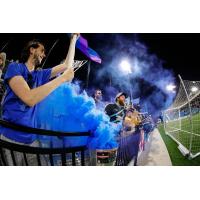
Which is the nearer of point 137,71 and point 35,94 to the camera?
point 35,94

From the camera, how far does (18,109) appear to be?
3.18 metres

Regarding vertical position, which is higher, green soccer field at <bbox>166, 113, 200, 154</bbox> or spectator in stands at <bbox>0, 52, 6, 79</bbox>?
spectator in stands at <bbox>0, 52, 6, 79</bbox>

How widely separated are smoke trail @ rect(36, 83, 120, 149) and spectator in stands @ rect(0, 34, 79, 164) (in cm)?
8

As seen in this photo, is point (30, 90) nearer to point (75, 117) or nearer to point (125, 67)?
point (75, 117)

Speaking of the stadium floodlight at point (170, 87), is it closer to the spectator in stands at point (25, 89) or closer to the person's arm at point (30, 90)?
the spectator in stands at point (25, 89)

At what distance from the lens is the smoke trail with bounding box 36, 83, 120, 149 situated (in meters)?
3.24

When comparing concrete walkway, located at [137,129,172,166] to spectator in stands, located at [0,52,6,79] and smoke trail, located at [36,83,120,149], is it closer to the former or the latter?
smoke trail, located at [36,83,120,149]

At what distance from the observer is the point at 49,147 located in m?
3.20

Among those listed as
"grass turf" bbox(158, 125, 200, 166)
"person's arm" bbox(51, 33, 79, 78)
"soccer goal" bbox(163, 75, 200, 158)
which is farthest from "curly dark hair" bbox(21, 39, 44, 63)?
"grass turf" bbox(158, 125, 200, 166)

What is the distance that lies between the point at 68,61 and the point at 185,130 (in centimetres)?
163

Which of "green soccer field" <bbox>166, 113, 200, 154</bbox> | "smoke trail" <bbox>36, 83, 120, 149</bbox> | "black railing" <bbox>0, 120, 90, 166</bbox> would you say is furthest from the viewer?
"green soccer field" <bbox>166, 113, 200, 154</bbox>

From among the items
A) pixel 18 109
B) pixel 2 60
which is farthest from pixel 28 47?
pixel 18 109

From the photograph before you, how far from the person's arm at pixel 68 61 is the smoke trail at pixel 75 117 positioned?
19 cm
